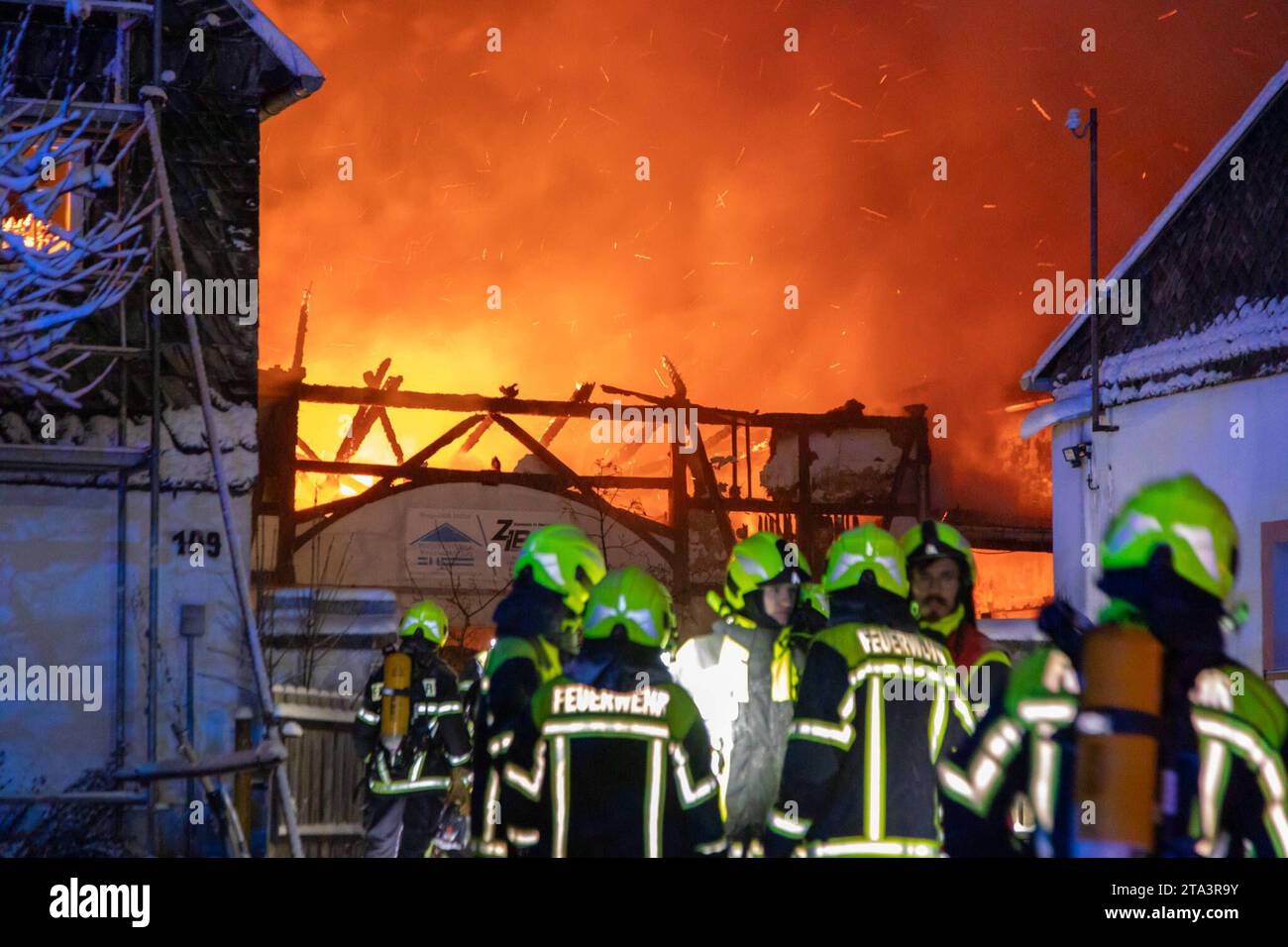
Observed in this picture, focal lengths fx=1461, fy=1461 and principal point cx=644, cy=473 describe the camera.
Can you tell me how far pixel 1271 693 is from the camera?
414cm

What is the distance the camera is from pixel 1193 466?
1282 cm

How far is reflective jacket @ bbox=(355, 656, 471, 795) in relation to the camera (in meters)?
9.71

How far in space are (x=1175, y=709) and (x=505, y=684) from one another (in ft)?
11.1

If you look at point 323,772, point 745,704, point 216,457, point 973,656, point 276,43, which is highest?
point 276,43

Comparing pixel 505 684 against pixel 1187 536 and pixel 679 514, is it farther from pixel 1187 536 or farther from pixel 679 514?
pixel 679 514

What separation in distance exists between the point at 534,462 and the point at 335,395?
16.1 feet

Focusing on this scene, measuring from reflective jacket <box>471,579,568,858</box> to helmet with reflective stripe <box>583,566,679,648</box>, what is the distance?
22.8 inches

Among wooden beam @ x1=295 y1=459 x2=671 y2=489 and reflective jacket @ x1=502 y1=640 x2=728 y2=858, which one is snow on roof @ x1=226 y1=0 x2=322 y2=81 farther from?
wooden beam @ x1=295 y1=459 x2=671 y2=489

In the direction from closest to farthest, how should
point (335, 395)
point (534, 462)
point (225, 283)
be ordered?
point (225, 283)
point (335, 395)
point (534, 462)

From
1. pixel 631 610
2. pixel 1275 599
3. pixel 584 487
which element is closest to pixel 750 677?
pixel 631 610

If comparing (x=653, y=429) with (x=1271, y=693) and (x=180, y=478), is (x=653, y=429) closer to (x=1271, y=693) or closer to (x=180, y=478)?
(x=180, y=478)

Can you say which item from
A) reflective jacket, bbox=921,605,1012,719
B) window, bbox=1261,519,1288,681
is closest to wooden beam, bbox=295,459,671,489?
window, bbox=1261,519,1288,681

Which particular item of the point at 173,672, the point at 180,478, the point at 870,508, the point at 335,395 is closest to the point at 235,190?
the point at 180,478

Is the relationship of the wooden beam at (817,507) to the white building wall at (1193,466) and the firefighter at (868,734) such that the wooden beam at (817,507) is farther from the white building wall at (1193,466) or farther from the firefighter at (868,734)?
the firefighter at (868,734)
